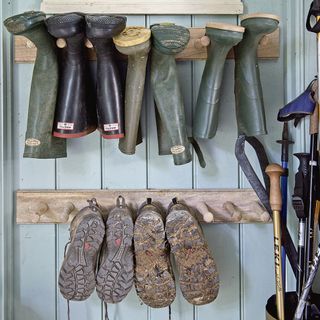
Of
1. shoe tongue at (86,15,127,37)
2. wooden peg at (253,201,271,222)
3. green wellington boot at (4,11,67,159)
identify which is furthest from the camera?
wooden peg at (253,201,271,222)

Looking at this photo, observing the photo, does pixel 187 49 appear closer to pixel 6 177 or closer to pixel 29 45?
pixel 29 45

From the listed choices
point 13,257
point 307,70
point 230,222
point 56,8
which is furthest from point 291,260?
point 56,8

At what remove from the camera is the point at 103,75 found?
924 millimetres

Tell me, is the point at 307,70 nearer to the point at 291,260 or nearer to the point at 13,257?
the point at 291,260

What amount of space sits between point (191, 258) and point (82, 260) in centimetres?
28

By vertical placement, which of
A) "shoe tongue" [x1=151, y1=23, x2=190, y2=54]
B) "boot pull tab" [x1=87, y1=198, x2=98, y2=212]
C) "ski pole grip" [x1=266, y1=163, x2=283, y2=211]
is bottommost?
"boot pull tab" [x1=87, y1=198, x2=98, y2=212]

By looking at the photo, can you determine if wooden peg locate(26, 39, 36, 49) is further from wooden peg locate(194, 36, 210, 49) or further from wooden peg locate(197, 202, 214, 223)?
wooden peg locate(197, 202, 214, 223)

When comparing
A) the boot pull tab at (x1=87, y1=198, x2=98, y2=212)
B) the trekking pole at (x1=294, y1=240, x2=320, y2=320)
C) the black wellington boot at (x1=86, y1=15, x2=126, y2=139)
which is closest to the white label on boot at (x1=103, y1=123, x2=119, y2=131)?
the black wellington boot at (x1=86, y1=15, x2=126, y2=139)

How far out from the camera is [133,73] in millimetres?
902

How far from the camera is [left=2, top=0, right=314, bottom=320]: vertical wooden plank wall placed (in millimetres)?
1062

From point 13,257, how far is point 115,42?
2.33 feet

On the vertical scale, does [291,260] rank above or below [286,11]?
below

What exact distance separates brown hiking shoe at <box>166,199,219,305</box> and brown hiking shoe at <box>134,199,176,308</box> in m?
0.03

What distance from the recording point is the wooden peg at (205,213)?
969mm
